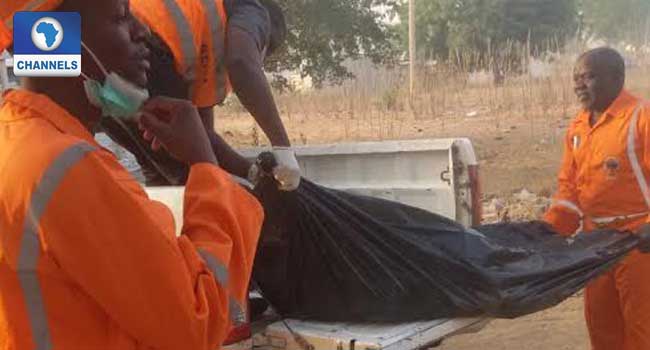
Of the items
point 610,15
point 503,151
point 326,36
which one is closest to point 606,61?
point 326,36

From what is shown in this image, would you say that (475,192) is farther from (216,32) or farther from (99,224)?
(99,224)

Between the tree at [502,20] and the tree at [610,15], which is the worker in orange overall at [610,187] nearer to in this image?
the tree at [502,20]

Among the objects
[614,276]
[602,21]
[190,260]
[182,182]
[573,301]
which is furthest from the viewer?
[602,21]

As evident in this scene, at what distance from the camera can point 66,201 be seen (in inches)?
51.9

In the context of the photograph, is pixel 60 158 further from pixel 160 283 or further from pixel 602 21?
pixel 602 21

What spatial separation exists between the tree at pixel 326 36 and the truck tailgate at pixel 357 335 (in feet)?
22.4

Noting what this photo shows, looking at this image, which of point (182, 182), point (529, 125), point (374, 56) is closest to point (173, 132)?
point (182, 182)

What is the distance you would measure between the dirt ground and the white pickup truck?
2028 mm

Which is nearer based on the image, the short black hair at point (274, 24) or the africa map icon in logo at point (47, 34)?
the africa map icon in logo at point (47, 34)

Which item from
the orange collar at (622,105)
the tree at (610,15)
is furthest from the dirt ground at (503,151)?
the tree at (610,15)

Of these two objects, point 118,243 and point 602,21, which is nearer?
point 118,243

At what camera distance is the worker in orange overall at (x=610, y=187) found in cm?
411

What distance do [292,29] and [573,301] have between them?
18.5 feet

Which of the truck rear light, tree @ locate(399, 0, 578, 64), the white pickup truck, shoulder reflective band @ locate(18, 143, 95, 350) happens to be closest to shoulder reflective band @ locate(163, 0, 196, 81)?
the white pickup truck
